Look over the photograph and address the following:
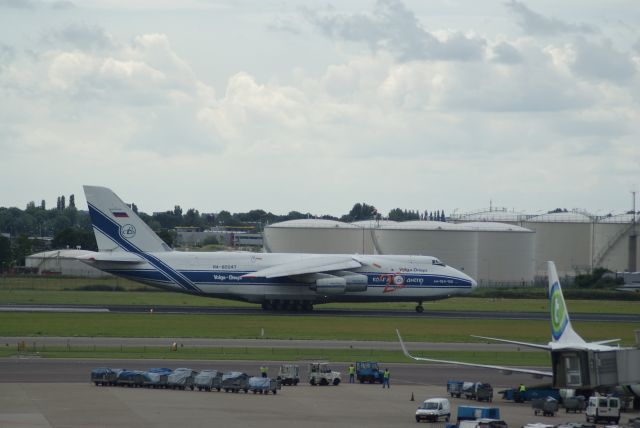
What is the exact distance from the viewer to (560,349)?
42562 mm

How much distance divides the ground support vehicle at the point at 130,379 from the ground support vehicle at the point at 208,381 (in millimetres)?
2470

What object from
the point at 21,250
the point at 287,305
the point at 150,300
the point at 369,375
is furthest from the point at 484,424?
the point at 21,250

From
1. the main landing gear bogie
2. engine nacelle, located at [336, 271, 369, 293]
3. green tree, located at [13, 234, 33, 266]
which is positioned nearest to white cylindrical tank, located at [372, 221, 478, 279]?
the main landing gear bogie

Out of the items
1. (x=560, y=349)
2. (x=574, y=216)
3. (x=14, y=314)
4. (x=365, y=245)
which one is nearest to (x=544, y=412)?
(x=560, y=349)

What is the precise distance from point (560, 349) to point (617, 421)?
3.90 m

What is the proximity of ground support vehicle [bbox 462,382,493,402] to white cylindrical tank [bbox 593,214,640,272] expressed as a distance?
119387 mm

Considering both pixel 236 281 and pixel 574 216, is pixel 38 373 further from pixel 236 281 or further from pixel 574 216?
pixel 574 216

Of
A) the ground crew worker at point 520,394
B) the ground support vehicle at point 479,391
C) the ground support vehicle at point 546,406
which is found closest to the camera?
the ground support vehicle at point 546,406

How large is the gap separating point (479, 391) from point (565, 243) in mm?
125004

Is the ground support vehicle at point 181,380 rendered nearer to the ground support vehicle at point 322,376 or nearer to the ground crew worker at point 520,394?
the ground support vehicle at point 322,376

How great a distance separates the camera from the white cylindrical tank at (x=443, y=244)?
14288 cm

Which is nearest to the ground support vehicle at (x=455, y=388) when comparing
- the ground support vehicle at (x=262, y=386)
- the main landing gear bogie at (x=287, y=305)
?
the ground support vehicle at (x=262, y=386)

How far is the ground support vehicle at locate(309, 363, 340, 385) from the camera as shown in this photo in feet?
162

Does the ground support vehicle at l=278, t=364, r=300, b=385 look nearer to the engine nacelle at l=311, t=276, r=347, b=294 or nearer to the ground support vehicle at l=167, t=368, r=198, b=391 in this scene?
the ground support vehicle at l=167, t=368, r=198, b=391
